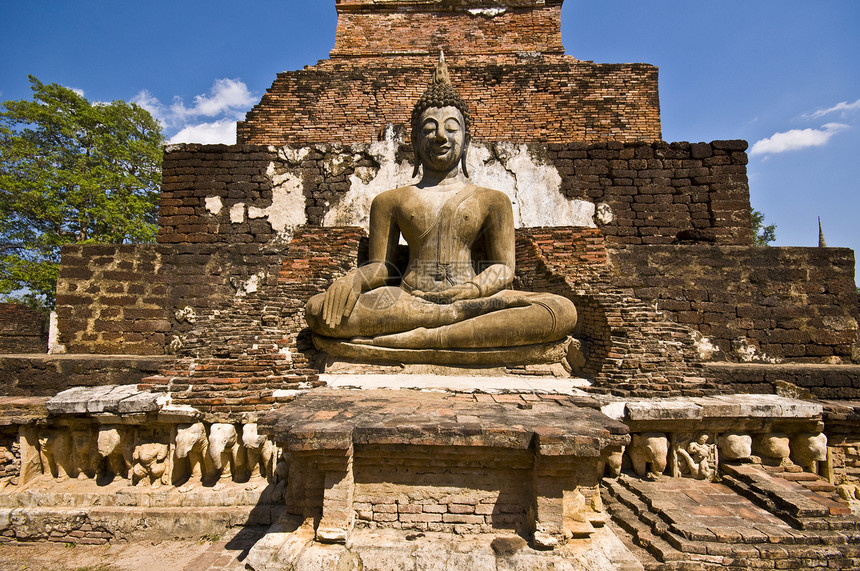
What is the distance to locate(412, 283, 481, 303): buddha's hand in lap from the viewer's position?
448 cm

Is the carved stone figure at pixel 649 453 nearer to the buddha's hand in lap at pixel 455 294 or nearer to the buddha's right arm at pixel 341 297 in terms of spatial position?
the buddha's hand in lap at pixel 455 294

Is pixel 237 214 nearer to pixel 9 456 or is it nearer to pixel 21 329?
pixel 9 456

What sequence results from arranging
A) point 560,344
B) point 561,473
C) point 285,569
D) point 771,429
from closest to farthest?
point 285,569 < point 561,473 < point 771,429 < point 560,344

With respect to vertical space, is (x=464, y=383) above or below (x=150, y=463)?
above

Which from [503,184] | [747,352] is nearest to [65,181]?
[503,184]

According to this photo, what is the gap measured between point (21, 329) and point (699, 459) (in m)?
15.8

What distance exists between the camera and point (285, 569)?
2186 mm

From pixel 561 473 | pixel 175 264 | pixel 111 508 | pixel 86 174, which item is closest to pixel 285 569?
pixel 561 473

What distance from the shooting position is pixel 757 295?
5336 mm

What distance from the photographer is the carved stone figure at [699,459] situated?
3.41 meters

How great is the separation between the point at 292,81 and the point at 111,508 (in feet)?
31.4

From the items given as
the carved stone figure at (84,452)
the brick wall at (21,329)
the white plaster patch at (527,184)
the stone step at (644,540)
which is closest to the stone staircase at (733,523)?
the stone step at (644,540)

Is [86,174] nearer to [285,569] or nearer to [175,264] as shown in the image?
[175,264]

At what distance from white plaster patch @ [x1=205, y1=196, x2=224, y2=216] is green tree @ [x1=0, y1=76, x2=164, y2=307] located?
472 inches
